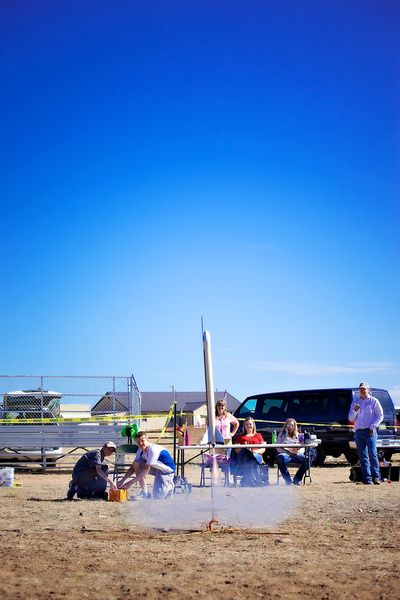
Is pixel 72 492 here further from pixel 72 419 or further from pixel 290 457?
pixel 72 419

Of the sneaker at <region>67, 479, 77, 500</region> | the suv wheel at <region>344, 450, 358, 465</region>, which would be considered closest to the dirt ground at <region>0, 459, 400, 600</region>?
the sneaker at <region>67, 479, 77, 500</region>

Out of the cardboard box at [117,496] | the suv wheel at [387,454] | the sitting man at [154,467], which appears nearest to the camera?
the sitting man at [154,467]

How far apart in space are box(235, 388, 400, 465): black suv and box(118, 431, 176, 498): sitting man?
6.59 m

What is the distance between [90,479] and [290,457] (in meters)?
3.60

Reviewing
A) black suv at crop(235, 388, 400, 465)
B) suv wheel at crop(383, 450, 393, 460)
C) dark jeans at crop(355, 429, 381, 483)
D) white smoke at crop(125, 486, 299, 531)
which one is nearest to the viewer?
white smoke at crop(125, 486, 299, 531)

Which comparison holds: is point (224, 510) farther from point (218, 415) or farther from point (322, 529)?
point (218, 415)

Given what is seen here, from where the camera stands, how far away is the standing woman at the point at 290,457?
517 inches

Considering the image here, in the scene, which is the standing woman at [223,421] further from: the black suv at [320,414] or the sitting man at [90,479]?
the black suv at [320,414]

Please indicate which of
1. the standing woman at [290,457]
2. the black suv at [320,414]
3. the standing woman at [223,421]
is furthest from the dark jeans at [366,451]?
the black suv at [320,414]

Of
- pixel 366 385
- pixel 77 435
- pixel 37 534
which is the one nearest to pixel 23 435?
pixel 77 435

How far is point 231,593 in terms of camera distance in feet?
16.9

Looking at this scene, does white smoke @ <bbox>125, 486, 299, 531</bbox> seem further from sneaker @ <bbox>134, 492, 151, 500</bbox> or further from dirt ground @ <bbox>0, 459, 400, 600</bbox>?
sneaker @ <bbox>134, 492, 151, 500</bbox>

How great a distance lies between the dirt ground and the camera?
5.30 meters

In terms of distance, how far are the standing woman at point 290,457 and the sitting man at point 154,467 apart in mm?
2443
